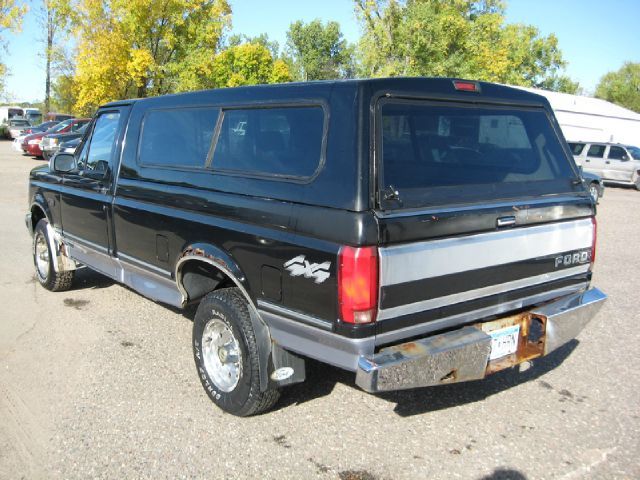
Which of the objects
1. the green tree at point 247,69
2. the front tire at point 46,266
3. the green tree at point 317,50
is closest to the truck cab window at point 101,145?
the front tire at point 46,266

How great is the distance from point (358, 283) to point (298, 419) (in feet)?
4.30

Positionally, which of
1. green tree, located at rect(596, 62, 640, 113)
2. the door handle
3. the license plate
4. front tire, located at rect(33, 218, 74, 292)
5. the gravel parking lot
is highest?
green tree, located at rect(596, 62, 640, 113)

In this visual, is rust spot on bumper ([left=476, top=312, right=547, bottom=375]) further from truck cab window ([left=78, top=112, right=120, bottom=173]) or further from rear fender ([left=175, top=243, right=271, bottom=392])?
truck cab window ([left=78, top=112, right=120, bottom=173])

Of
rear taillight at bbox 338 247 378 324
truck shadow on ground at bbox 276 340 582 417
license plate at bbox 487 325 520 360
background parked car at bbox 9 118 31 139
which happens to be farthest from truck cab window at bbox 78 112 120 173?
background parked car at bbox 9 118 31 139

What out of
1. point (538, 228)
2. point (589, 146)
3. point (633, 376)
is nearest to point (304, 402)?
A: point (538, 228)

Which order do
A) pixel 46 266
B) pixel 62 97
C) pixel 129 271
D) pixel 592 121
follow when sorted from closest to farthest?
1. pixel 129 271
2. pixel 46 266
3. pixel 592 121
4. pixel 62 97

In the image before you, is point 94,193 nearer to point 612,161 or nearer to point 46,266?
point 46,266

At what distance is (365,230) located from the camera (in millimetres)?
2691

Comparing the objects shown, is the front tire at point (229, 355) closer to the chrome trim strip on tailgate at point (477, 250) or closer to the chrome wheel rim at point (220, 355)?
the chrome wheel rim at point (220, 355)

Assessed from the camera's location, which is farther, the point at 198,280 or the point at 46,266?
the point at 46,266

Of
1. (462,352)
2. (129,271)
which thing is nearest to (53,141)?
(129,271)

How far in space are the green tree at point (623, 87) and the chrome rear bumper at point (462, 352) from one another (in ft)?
236

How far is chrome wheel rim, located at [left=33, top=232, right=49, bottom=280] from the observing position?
20.1ft

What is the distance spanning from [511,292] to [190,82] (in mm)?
22525
